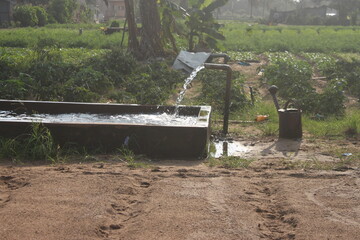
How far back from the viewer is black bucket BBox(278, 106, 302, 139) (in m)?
6.81

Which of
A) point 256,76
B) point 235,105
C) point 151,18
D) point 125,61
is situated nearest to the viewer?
point 235,105

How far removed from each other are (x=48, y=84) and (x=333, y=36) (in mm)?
19923

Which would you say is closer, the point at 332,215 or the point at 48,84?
the point at 332,215

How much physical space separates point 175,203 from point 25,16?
103 feet

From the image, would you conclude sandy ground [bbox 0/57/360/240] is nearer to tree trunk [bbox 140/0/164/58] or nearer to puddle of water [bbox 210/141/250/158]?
puddle of water [bbox 210/141/250/158]

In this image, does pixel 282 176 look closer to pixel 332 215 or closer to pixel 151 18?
pixel 332 215

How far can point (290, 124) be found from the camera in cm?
683

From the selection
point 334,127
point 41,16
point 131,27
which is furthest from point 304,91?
point 41,16

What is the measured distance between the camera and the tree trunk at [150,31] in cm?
1469

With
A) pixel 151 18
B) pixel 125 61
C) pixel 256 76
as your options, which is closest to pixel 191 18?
pixel 151 18

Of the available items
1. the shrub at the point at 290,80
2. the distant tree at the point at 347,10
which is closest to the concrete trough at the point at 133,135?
the shrub at the point at 290,80

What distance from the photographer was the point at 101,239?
3.48 metres

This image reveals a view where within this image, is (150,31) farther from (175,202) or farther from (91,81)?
(175,202)

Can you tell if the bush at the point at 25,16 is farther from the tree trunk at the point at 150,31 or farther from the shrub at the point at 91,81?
the shrub at the point at 91,81
